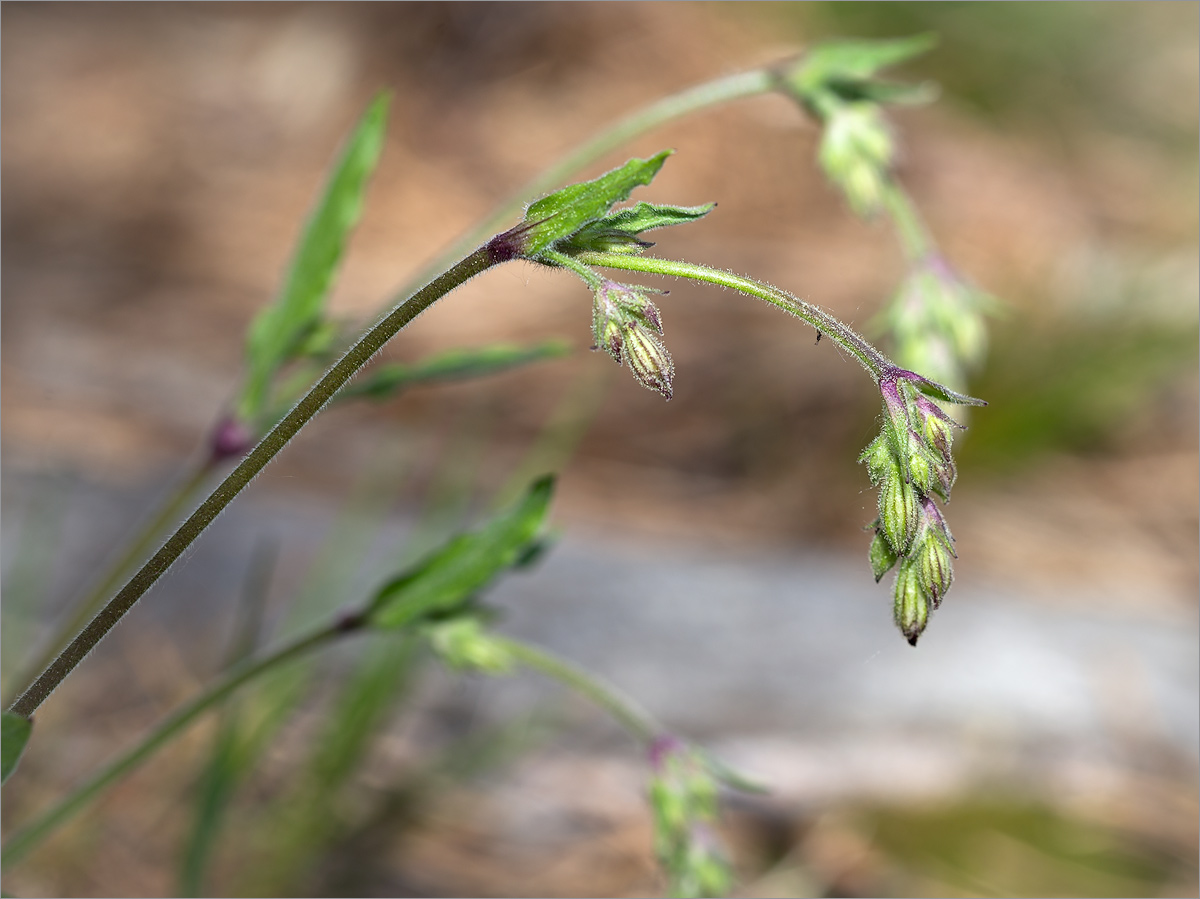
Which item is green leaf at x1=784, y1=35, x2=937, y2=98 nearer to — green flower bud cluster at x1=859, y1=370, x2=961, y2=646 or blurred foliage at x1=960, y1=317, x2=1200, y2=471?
green flower bud cluster at x1=859, y1=370, x2=961, y2=646

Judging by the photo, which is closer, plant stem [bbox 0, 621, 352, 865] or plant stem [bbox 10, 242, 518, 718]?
plant stem [bbox 10, 242, 518, 718]

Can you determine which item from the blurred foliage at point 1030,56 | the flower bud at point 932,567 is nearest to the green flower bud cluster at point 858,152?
the flower bud at point 932,567

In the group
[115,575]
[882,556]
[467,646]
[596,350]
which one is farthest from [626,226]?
[115,575]

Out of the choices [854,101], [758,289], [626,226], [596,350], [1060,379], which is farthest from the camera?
[1060,379]

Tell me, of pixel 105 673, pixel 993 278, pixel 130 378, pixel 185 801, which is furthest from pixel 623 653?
pixel 993 278

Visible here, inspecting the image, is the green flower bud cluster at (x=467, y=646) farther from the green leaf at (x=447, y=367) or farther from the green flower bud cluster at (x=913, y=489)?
the green flower bud cluster at (x=913, y=489)

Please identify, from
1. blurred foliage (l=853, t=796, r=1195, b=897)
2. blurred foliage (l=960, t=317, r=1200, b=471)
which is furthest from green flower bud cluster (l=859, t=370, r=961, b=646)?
blurred foliage (l=960, t=317, r=1200, b=471)

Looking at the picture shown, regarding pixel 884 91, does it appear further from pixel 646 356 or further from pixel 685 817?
pixel 685 817
